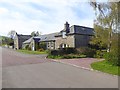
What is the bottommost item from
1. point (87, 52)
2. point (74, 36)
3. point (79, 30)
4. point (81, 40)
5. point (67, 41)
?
point (87, 52)

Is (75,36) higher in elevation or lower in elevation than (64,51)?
higher

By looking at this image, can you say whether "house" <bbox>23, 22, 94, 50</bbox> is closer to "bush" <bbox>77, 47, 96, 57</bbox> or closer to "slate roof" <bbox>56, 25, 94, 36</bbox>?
"slate roof" <bbox>56, 25, 94, 36</bbox>

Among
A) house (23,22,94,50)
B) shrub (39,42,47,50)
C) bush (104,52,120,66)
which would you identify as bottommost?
bush (104,52,120,66)

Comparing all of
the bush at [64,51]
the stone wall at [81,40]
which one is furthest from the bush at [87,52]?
the stone wall at [81,40]

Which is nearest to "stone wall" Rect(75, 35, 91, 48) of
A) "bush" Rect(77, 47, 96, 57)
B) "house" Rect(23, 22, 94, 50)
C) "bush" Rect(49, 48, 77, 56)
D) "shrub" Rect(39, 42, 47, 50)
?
"house" Rect(23, 22, 94, 50)

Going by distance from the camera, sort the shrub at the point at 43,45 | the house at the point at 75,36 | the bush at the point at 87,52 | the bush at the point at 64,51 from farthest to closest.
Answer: the shrub at the point at 43,45 < the house at the point at 75,36 < the bush at the point at 87,52 < the bush at the point at 64,51

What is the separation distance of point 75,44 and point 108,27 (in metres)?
16.0

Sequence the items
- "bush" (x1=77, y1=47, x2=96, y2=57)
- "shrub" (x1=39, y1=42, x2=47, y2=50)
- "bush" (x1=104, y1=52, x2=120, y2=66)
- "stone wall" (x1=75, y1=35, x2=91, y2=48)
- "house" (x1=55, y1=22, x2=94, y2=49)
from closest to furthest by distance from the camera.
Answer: "bush" (x1=104, y1=52, x2=120, y2=66), "bush" (x1=77, y1=47, x2=96, y2=57), "house" (x1=55, y1=22, x2=94, y2=49), "stone wall" (x1=75, y1=35, x2=91, y2=48), "shrub" (x1=39, y1=42, x2=47, y2=50)

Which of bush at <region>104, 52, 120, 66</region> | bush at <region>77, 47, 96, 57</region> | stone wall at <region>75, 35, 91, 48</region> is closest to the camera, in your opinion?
bush at <region>104, 52, 120, 66</region>

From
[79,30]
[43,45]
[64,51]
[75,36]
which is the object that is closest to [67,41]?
[75,36]

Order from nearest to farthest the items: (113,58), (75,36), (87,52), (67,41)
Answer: (113,58) → (87,52) → (75,36) → (67,41)

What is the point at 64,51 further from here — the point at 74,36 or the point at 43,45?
the point at 43,45

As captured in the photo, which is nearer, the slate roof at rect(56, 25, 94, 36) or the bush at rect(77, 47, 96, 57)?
the bush at rect(77, 47, 96, 57)

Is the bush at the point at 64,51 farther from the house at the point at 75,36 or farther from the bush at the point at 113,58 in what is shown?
the bush at the point at 113,58
